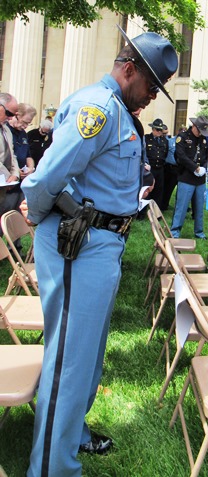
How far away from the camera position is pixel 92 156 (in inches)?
84.7

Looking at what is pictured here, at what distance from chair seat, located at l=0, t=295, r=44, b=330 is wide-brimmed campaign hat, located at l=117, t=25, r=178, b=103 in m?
1.73

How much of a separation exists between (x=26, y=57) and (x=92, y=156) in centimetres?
2917

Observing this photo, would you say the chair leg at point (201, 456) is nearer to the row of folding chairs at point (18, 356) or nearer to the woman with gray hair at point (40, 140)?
the row of folding chairs at point (18, 356)

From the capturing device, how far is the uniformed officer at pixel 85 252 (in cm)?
222

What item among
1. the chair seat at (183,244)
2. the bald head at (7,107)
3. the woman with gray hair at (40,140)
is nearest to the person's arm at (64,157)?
the bald head at (7,107)

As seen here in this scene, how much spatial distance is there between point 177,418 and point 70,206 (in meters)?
1.63

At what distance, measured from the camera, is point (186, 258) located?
5984mm

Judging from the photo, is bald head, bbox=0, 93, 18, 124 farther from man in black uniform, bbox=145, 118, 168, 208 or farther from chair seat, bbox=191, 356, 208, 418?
man in black uniform, bbox=145, 118, 168, 208

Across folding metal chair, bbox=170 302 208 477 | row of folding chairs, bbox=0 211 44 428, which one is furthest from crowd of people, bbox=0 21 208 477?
folding metal chair, bbox=170 302 208 477

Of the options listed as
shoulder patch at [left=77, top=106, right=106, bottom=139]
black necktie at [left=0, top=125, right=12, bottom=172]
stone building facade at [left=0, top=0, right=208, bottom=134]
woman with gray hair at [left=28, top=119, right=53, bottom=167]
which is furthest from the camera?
stone building facade at [left=0, top=0, right=208, bottom=134]

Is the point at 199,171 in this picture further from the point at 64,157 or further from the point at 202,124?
the point at 64,157

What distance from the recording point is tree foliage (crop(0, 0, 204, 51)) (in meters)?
9.37

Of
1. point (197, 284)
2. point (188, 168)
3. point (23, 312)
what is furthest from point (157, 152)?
point (23, 312)

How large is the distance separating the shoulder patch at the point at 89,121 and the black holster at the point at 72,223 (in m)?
0.25
